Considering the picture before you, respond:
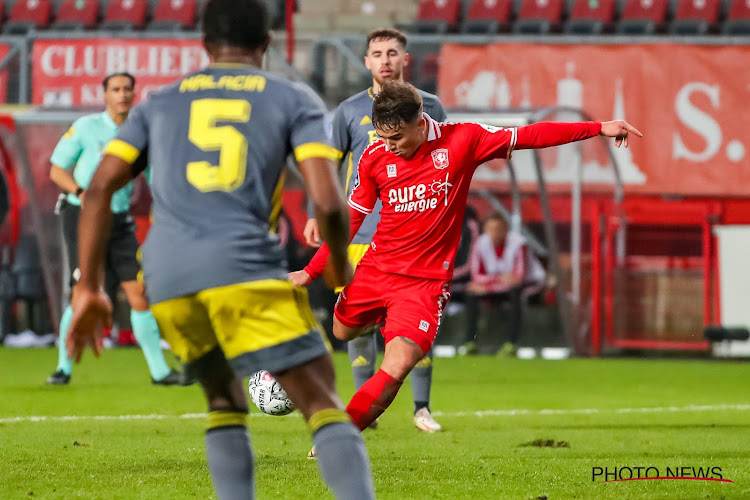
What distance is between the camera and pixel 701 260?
14.1 m

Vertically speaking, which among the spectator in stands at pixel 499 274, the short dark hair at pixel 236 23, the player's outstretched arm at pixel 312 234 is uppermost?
the short dark hair at pixel 236 23

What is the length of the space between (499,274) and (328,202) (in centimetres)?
1036

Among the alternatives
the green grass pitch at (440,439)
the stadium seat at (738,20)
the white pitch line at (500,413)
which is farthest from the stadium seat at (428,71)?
the white pitch line at (500,413)

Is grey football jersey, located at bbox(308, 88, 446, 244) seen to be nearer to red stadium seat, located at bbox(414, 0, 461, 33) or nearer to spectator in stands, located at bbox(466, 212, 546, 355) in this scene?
spectator in stands, located at bbox(466, 212, 546, 355)

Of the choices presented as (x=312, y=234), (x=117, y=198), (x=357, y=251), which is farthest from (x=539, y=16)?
(x=312, y=234)

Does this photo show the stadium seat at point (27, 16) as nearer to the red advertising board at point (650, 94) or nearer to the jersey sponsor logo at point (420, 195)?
the red advertising board at point (650, 94)

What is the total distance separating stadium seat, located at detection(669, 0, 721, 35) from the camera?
733 inches

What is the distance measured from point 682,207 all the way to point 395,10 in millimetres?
7572

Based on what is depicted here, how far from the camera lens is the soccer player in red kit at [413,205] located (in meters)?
5.43

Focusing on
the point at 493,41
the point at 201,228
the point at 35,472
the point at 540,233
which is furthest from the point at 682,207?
the point at 201,228

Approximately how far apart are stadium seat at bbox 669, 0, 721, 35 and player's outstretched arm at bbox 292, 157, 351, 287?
1590 cm

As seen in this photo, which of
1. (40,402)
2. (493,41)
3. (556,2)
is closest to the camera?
(40,402)

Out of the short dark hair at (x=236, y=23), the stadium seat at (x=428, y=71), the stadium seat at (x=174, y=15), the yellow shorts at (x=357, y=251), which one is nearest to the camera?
the short dark hair at (x=236, y=23)

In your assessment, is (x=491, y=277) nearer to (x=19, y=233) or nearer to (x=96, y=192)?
(x=19, y=233)
